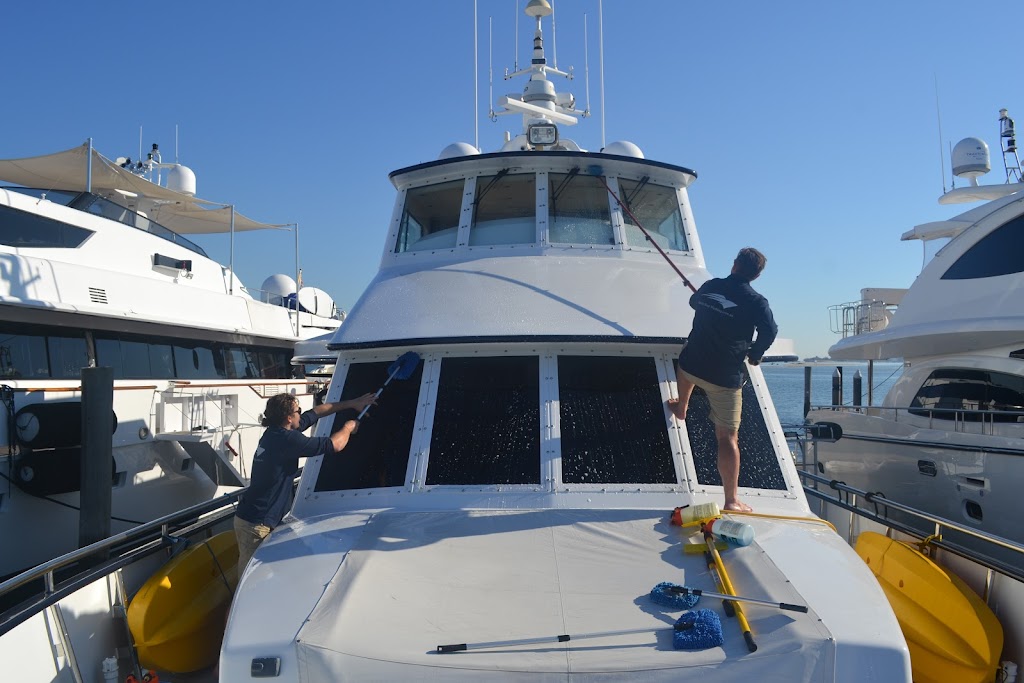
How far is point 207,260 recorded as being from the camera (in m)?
13.7

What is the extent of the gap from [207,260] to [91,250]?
3.39 metres

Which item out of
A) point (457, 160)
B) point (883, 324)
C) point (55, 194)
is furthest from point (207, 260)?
point (883, 324)

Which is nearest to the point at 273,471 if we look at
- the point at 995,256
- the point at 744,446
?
the point at 744,446

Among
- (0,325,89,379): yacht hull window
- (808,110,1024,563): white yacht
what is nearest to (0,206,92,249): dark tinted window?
(0,325,89,379): yacht hull window

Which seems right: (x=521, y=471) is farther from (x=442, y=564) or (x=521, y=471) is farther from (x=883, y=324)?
(x=883, y=324)

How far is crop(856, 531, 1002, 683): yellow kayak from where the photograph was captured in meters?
3.49

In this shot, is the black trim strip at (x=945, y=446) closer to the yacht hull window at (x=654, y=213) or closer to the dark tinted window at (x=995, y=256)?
the dark tinted window at (x=995, y=256)

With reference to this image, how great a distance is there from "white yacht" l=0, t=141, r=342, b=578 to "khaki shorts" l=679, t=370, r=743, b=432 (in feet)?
17.3

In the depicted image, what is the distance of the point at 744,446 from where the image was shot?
170 inches

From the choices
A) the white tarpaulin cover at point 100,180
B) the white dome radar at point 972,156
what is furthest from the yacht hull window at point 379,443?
the white dome radar at point 972,156

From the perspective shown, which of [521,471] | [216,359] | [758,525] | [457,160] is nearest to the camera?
[758,525]

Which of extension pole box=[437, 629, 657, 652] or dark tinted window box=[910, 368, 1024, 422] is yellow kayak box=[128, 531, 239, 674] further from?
dark tinted window box=[910, 368, 1024, 422]

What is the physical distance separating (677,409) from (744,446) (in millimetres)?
472

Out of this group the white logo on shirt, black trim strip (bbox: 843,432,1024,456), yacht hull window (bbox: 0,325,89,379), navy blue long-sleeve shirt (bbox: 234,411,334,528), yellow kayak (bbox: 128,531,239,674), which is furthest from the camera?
yacht hull window (bbox: 0,325,89,379)
